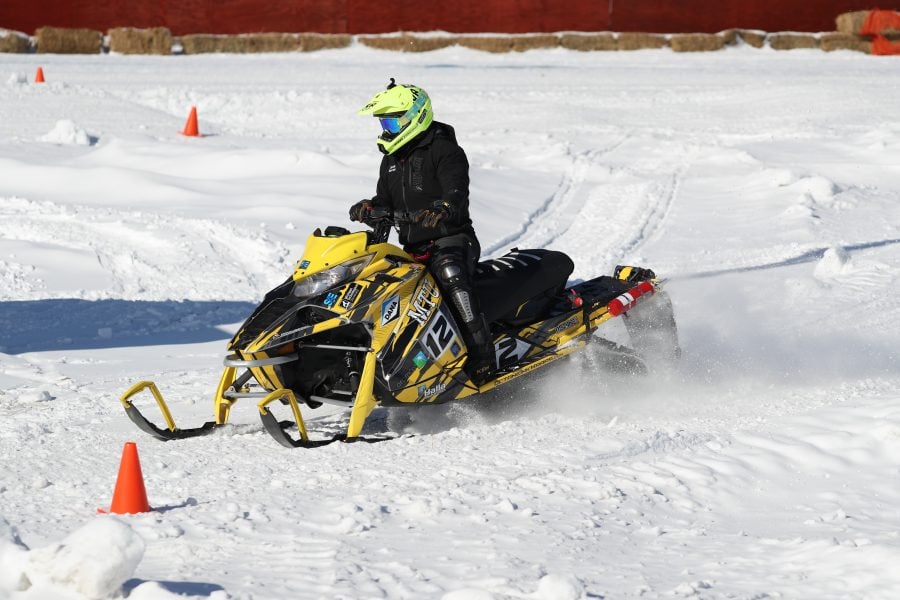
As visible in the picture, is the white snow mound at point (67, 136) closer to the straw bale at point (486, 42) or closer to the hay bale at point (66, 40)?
the hay bale at point (66, 40)

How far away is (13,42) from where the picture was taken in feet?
79.4

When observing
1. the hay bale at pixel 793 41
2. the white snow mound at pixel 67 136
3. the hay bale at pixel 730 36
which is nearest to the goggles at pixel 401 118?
the white snow mound at pixel 67 136

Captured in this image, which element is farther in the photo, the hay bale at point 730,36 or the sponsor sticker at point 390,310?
the hay bale at point 730,36

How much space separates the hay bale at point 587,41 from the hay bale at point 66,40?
955cm

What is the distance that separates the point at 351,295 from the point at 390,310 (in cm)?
25

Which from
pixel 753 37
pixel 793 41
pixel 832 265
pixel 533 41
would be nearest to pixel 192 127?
pixel 832 265

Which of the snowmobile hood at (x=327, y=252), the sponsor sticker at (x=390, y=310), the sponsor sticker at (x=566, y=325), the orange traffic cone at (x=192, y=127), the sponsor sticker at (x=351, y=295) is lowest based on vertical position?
the orange traffic cone at (x=192, y=127)

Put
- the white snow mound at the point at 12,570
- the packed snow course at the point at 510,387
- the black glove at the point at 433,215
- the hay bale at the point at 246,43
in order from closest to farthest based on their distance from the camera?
the white snow mound at the point at 12,570, the packed snow course at the point at 510,387, the black glove at the point at 433,215, the hay bale at the point at 246,43

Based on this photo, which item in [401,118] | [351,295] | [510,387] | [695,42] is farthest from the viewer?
[695,42]

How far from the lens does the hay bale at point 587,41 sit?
26266 millimetres

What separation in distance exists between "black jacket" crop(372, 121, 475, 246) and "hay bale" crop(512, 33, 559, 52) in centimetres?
1969

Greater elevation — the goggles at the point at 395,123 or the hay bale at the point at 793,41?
the goggles at the point at 395,123

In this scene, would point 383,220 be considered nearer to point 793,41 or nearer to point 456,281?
point 456,281

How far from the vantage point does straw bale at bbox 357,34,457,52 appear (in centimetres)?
2570
